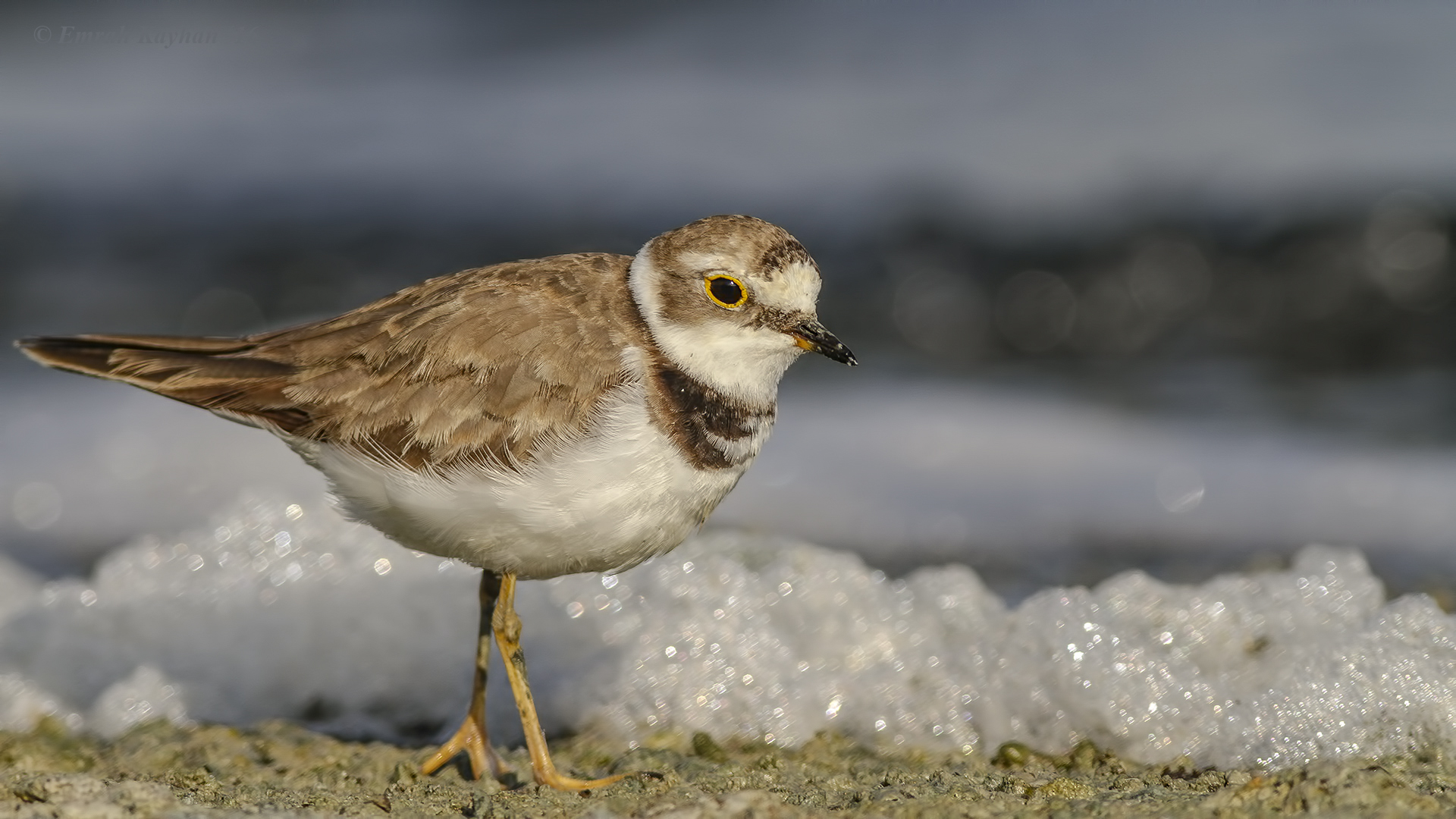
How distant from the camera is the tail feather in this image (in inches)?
183

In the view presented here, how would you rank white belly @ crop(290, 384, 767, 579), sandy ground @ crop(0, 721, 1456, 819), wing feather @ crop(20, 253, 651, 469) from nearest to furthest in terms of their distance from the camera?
1. sandy ground @ crop(0, 721, 1456, 819)
2. white belly @ crop(290, 384, 767, 579)
3. wing feather @ crop(20, 253, 651, 469)

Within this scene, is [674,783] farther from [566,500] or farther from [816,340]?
[816,340]

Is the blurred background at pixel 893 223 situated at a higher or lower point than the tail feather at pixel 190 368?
lower

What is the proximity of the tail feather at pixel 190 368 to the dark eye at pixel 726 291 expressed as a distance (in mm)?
1487

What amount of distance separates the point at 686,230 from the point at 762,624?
5.90ft

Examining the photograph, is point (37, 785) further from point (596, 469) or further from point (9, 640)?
point (9, 640)

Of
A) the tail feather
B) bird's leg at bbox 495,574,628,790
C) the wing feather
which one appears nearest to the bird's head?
the wing feather

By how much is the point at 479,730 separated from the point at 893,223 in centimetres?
983

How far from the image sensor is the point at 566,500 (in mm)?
4250

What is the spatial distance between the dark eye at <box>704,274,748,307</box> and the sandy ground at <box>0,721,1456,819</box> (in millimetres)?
1569

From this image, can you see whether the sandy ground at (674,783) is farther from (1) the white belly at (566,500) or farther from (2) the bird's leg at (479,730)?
(1) the white belly at (566,500)

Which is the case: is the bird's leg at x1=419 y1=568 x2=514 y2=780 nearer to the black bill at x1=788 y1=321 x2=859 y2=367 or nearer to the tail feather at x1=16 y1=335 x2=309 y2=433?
the tail feather at x1=16 y1=335 x2=309 y2=433

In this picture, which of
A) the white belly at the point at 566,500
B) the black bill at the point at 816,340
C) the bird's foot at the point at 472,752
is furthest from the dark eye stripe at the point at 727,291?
the bird's foot at the point at 472,752

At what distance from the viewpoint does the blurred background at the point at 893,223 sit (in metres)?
8.13
